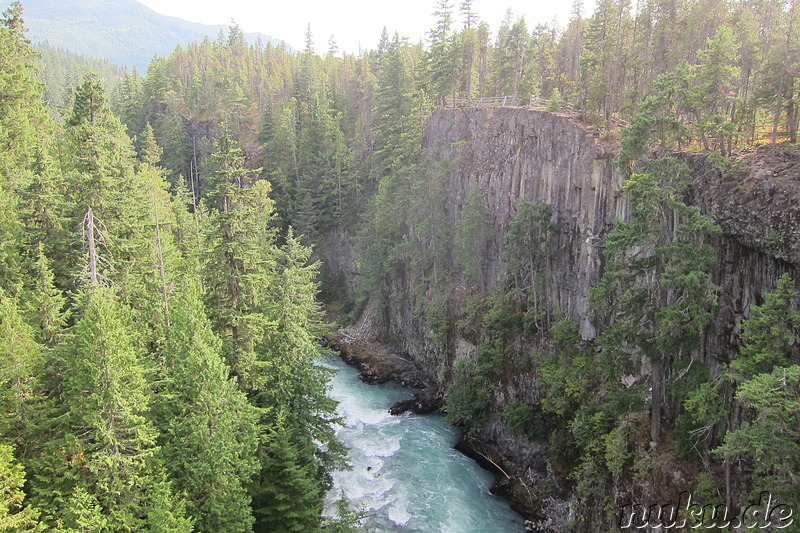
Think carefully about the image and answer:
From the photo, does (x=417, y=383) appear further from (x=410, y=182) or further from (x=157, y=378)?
(x=157, y=378)

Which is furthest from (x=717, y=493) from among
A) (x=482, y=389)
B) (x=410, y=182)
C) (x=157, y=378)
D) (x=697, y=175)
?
(x=410, y=182)

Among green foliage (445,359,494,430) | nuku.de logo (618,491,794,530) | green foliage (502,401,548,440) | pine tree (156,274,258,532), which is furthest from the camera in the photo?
green foliage (445,359,494,430)

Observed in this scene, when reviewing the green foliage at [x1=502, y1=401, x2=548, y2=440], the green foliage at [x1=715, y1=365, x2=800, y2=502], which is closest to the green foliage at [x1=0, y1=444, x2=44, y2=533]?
the green foliage at [x1=715, y1=365, x2=800, y2=502]

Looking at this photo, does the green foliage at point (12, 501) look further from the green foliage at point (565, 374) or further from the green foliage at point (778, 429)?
the green foliage at point (565, 374)

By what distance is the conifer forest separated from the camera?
16.6 meters

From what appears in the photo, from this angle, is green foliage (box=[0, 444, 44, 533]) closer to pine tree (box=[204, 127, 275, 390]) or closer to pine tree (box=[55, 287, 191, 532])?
pine tree (box=[55, 287, 191, 532])

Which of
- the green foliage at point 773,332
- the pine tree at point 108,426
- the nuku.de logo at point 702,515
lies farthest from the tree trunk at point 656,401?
the pine tree at point 108,426

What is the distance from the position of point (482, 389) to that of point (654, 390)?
45.7ft

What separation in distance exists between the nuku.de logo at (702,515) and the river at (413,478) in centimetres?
713

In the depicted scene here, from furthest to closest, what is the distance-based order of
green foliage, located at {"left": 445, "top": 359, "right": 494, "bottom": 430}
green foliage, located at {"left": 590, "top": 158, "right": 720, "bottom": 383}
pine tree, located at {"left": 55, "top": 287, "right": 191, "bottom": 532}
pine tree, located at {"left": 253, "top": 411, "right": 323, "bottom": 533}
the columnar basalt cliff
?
green foliage, located at {"left": 445, "top": 359, "right": 494, "bottom": 430} < pine tree, located at {"left": 253, "top": 411, "right": 323, "bottom": 533} < the columnar basalt cliff < green foliage, located at {"left": 590, "top": 158, "right": 720, "bottom": 383} < pine tree, located at {"left": 55, "top": 287, "right": 191, "bottom": 532}

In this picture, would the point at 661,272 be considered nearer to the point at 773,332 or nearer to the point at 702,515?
the point at 773,332

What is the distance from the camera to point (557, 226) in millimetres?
33938

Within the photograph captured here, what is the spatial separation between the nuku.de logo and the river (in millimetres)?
7129

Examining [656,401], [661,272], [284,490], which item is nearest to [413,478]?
[284,490]
